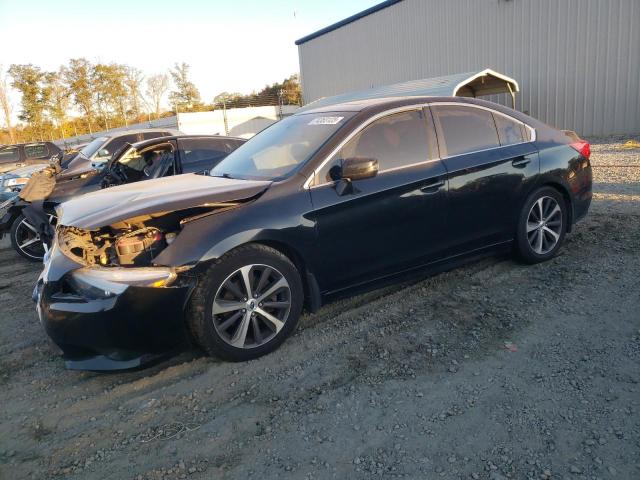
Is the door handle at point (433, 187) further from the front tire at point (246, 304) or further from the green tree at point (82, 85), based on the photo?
the green tree at point (82, 85)

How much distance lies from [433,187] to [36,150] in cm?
1648

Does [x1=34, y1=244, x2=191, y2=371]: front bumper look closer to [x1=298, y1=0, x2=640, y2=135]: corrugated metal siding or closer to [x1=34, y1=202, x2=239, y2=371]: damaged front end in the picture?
[x1=34, y1=202, x2=239, y2=371]: damaged front end

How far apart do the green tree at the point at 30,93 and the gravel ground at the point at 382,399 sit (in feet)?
151

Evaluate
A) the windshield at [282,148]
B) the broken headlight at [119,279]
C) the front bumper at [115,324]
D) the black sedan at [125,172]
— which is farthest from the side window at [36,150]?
the broken headlight at [119,279]

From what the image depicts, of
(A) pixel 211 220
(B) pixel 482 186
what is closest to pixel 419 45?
(B) pixel 482 186

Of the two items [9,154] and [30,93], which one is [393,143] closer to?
[9,154]

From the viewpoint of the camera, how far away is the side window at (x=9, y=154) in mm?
15609

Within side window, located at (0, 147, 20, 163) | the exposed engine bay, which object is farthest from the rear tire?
side window, located at (0, 147, 20, 163)

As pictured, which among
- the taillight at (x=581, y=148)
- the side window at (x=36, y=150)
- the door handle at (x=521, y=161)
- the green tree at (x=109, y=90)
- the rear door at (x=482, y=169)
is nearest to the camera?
the rear door at (x=482, y=169)

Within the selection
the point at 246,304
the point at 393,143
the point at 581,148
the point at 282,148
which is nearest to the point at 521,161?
the point at 581,148

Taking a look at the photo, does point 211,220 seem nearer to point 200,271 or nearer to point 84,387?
point 200,271

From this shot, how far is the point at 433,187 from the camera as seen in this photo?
3.90 m

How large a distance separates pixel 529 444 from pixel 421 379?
0.75 m

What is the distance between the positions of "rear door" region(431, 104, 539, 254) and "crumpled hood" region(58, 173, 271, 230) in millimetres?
1663
